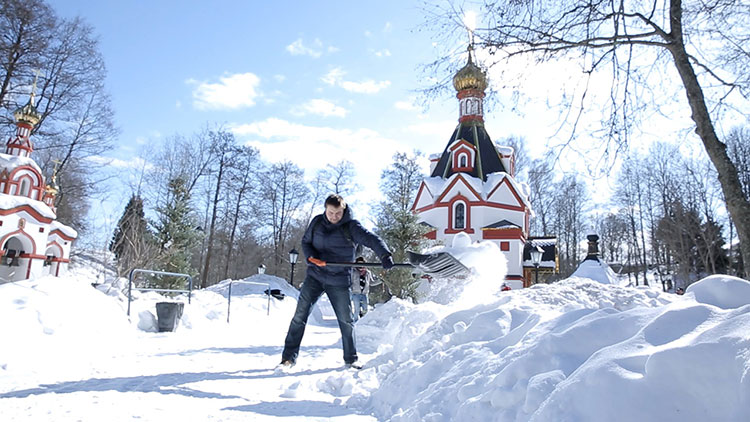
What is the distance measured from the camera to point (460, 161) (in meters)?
32.4

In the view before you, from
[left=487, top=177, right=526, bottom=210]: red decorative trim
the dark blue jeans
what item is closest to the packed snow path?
the dark blue jeans

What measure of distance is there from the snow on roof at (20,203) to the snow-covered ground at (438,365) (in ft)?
40.3

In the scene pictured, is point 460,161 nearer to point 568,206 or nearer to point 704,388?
point 568,206

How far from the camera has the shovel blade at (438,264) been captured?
6.02 metres

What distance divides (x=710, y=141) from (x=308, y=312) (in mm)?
6157

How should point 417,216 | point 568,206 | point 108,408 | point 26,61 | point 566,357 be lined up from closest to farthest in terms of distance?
1. point 566,357
2. point 108,408
3. point 417,216
4. point 26,61
5. point 568,206

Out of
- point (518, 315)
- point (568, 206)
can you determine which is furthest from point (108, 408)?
point (568, 206)

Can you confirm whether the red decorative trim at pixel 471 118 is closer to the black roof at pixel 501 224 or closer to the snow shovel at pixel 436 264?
the black roof at pixel 501 224

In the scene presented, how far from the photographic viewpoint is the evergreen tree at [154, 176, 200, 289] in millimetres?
16828

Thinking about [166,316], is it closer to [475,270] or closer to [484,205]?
[475,270]

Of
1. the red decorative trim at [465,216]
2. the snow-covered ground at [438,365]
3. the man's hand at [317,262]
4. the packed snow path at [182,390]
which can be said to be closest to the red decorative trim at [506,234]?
the red decorative trim at [465,216]

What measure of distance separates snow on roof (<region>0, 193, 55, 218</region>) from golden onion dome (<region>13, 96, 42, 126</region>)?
11.6 feet

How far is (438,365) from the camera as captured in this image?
3771 millimetres

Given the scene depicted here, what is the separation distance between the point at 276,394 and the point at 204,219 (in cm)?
2930
